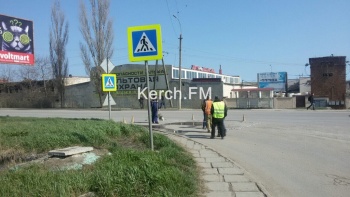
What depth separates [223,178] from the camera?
636cm

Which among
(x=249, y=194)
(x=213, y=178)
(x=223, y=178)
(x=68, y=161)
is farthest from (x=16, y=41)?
(x=249, y=194)

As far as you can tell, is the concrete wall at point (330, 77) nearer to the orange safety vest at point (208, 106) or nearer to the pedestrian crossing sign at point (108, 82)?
the orange safety vest at point (208, 106)

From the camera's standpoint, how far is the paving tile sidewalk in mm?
5464

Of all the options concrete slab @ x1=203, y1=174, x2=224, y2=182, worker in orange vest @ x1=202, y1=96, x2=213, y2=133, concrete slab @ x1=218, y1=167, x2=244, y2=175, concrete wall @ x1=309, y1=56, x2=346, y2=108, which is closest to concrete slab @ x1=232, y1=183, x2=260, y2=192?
concrete slab @ x1=203, y1=174, x2=224, y2=182

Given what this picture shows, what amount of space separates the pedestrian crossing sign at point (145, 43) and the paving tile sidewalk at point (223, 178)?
8.57 feet

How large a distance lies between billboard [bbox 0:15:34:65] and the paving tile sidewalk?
1047cm

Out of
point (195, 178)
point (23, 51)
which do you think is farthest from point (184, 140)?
point (23, 51)

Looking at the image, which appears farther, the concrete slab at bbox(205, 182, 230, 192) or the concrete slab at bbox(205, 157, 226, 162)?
the concrete slab at bbox(205, 157, 226, 162)

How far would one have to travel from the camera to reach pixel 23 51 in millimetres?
16016

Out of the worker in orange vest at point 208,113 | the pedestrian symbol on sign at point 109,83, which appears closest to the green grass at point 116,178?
the worker in orange vest at point 208,113

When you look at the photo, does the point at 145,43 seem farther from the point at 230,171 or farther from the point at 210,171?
the point at 230,171

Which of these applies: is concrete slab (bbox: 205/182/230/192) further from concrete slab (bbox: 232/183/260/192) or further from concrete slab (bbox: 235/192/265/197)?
concrete slab (bbox: 235/192/265/197)

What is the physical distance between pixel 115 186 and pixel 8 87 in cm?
6030

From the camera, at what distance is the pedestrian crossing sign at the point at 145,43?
736 cm
